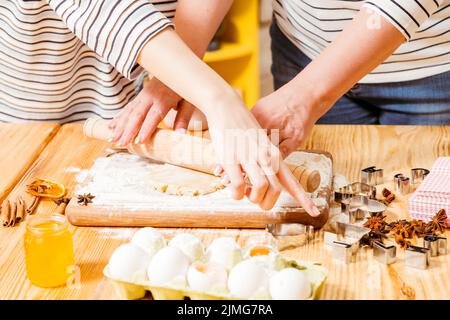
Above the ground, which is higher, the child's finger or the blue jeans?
the blue jeans

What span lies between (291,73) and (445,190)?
750 mm

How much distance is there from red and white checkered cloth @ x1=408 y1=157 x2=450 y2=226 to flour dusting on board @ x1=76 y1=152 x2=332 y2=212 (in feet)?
0.56

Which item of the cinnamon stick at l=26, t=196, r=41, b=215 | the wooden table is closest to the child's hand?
the wooden table

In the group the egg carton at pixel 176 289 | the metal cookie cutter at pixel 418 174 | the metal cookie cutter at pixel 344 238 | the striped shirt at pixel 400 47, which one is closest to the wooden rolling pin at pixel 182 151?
the metal cookie cutter at pixel 344 238

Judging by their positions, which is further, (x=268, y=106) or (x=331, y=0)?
(x=331, y=0)

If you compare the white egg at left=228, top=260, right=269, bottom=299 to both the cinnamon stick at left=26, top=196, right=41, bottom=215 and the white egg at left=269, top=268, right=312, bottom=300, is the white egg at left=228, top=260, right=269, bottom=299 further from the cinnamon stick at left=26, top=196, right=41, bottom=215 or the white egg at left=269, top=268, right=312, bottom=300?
the cinnamon stick at left=26, top=196, right=41, bottom=215

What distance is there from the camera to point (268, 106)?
1.55 meters

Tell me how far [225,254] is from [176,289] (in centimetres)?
9

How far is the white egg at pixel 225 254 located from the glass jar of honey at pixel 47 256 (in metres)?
0.23

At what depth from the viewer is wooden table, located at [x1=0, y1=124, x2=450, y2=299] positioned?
1215 millimetres

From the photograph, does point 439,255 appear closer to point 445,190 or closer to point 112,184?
point 445,190

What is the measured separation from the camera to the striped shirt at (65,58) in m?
1.61

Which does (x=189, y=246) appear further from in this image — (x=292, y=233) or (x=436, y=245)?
(x=436, y=245)
